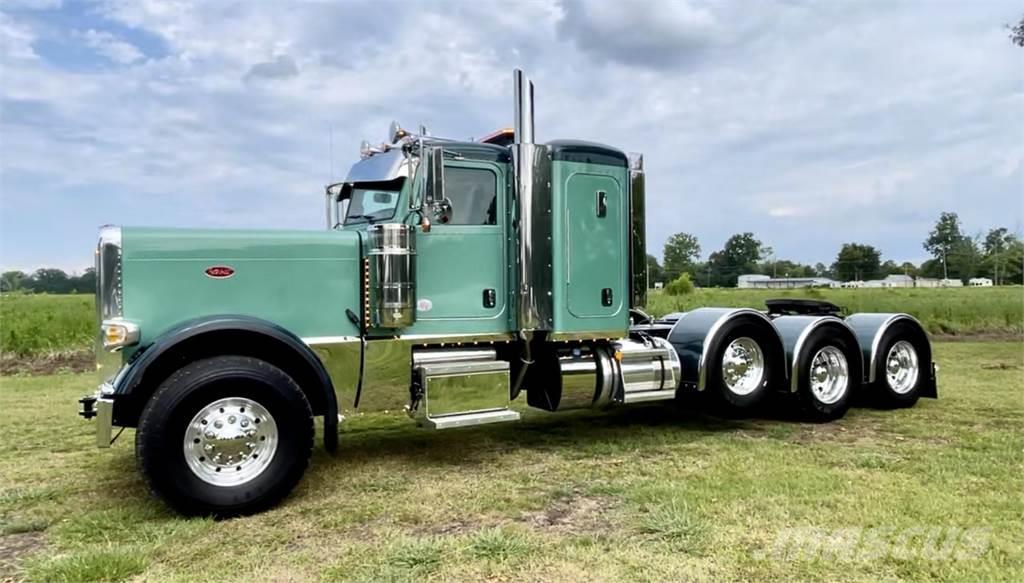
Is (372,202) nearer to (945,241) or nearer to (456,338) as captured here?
(456,338)

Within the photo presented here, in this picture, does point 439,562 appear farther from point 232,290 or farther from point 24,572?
point 232,290

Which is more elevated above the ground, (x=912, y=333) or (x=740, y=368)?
(x=912, y=333)

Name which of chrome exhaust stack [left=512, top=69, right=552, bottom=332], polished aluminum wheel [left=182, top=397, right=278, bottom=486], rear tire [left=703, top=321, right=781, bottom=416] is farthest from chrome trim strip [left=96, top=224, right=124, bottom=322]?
rear tire [left=703, top=321, right=781, bottom=416]

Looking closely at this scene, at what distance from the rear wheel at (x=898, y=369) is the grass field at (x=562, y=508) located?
802 mm

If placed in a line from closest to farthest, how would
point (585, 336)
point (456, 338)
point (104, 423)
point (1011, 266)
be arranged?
point (104, 423)
point (456, 338)
point (585, 336)
point (1011, 266)

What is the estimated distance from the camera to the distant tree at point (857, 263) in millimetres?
→ 72625

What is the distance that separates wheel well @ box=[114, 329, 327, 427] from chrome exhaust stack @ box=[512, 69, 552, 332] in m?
1.78

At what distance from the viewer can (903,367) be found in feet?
27.4

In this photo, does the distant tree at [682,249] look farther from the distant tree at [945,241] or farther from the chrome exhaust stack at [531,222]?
the chrome exhaust stack at [531,222]

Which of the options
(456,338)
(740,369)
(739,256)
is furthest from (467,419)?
(739,256)

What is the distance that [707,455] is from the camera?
5.97 meters

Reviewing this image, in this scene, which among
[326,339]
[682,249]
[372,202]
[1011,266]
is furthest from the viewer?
[682,249]

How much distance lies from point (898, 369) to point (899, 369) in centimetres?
2

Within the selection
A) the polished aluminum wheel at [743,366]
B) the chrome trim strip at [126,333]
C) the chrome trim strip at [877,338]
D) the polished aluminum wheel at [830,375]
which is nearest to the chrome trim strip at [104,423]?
the chrome trim strip at [126,333]
